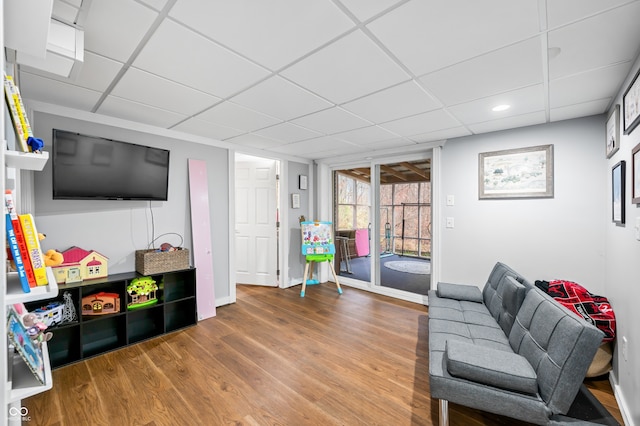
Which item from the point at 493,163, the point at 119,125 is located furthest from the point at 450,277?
the point at 119,125

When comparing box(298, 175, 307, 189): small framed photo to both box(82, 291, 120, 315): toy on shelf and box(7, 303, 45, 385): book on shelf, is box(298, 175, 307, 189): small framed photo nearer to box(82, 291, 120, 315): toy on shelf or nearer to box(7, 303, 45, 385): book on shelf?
box(82, 291, 120, 315): toy on shelf

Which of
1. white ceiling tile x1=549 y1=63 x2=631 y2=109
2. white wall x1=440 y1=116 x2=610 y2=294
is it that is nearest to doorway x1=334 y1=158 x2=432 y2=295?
white wall x1=440 y1=116 x2=610 y2=294

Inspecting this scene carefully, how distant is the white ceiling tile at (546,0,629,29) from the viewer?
50.4 inches

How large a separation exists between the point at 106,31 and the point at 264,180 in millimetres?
3436

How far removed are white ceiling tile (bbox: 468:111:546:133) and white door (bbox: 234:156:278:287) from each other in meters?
3.12

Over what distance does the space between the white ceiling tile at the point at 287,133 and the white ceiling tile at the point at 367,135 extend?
0.37 metres

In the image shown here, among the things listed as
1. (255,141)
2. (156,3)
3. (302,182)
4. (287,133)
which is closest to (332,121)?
(287,133)

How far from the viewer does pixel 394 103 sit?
2.48 m

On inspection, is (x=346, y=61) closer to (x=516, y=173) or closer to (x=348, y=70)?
(x=348, y=70)

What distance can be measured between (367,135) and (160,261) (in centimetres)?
284

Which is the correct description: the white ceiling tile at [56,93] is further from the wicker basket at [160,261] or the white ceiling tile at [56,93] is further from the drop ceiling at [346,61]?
the wicker basket at [160,261]

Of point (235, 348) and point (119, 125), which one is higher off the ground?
point (119, 125)

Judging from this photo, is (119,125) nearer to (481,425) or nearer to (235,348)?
(235,348)

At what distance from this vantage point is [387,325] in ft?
10.9
